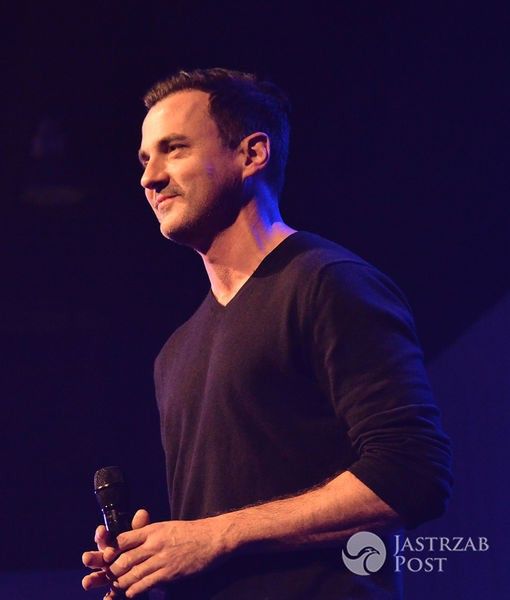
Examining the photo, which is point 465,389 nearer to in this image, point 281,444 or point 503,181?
point 503,181

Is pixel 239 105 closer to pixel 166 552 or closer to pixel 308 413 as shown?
pixel 308 413

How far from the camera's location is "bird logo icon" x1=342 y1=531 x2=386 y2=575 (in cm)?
138

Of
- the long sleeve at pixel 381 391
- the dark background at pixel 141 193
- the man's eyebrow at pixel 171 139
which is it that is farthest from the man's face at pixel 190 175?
the dark background at pixel 141 193

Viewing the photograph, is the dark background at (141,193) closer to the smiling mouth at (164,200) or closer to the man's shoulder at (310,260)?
the smiling mouth at (164,200)

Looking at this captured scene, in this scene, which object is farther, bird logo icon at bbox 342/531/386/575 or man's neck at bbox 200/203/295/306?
man's neck at bbox 200/203/295/306

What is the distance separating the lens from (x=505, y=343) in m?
2.71

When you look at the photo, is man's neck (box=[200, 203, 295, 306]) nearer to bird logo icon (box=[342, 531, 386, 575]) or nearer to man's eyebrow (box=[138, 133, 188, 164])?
man's eyebrow (box=[138, 133, 188, 164])

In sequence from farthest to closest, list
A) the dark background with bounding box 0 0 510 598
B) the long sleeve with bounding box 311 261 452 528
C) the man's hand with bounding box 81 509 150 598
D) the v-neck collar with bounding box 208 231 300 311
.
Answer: the dark background with bounding box 0 0 510 598 → the v-neck collar with bounding box 208 231 300 311 → the man's hand with bounding box 81 509 150 598 → the long sleeve with bounding box 311 261 452 528

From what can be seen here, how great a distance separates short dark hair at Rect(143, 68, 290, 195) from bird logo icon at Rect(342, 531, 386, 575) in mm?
792

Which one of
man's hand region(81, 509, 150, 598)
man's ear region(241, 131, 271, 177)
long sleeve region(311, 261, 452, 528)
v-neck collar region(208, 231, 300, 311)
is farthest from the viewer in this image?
man's ear region(241, 131, 271, 177)

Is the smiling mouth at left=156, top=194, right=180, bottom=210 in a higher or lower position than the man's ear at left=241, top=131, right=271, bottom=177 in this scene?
lower

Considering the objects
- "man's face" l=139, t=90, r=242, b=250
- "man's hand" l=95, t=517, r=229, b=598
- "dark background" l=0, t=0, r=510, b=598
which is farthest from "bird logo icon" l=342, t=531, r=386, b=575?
"dark background" l=0, t=0, r=510, b=598

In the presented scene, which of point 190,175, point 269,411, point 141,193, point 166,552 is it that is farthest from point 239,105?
point 141,193

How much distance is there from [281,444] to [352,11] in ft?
5.03
